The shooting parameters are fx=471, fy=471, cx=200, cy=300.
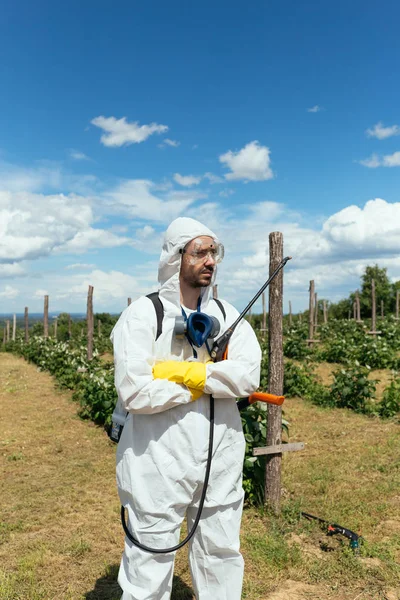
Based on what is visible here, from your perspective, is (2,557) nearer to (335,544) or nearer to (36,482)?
(36,482)

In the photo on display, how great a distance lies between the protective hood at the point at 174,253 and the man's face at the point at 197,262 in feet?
0.08

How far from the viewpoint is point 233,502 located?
2221mm

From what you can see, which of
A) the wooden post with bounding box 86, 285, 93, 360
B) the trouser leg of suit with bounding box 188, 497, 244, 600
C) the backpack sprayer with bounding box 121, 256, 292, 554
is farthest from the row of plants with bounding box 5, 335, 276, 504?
the backpack sprayer with bounding box 121, 256, 292, 554

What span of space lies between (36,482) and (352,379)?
5513mm

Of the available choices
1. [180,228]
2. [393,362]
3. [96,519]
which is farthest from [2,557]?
[393,362]

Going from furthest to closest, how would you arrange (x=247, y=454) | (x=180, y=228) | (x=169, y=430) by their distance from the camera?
(x=247, y=454), (x=180, y=228), (x=169, y=430)

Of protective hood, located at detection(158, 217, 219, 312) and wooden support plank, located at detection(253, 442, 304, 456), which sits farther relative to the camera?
wooden support plank, located at detection(253, 442, 304, 456)

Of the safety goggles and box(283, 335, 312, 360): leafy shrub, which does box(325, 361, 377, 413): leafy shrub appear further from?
the safety goggles

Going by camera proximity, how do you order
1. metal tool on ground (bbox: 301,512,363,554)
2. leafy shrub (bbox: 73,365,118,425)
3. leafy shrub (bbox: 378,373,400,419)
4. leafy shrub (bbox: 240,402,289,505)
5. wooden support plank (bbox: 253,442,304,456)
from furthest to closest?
1. leafy shrub (bbox: 378,373,400,419)
2. leafy shrub (bbox: 73,365,118,425)
3. leafy shrub (bbox: 240,402,289,505)
4. wooden support plank (bbox: 253,442,304,456)
5. metal tool on ground (bbox: 301,512,363,554)

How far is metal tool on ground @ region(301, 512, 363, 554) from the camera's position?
3434mm

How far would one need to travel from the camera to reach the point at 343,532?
11.7 ft

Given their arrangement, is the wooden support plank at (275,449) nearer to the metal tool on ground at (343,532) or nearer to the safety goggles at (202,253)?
the metal tool on ground at (343,532)

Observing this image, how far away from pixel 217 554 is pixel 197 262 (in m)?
1.39

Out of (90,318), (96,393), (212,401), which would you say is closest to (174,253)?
(212,401)
